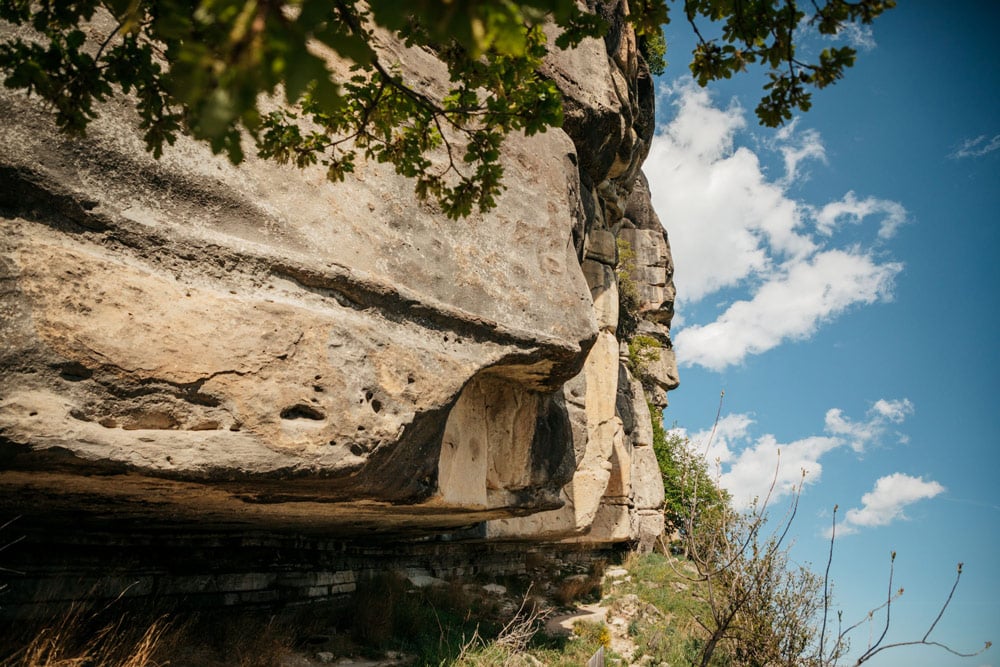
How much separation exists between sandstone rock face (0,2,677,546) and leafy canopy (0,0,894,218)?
77 centimetres

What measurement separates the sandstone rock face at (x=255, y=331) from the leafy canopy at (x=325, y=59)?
2.54 feet

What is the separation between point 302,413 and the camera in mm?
3396

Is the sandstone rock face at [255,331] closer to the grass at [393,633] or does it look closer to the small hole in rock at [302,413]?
the small hole in rock at [302,413]

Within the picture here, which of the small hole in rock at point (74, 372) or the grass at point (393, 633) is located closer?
the small hole in rock at point (74, 372)

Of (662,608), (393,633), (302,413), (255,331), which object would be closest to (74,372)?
(255,331)

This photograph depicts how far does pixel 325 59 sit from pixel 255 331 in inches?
82.9

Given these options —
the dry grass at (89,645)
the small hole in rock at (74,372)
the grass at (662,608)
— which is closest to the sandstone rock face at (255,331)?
the small hole in rock at (74,372)

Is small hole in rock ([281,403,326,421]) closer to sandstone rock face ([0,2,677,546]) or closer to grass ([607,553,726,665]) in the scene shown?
sandstone rock face ([0,2,677,546])

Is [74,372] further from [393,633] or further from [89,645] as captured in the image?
[393,633]

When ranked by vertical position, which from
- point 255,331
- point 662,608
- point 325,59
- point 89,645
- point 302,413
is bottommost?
point 662,608

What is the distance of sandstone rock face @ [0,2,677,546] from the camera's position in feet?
9.50

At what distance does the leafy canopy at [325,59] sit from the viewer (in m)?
1.01

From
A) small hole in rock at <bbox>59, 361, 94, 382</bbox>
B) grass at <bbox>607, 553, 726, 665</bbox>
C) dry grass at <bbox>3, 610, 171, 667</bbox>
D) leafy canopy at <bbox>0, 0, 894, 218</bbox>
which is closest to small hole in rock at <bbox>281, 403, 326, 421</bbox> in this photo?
small hole in rock at <bbox>59, 361, 94, 382</bbox>

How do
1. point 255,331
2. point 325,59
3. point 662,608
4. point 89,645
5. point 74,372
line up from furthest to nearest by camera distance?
point 662,608
point 89,645
point 255,331
point 74,372
point 325,59
